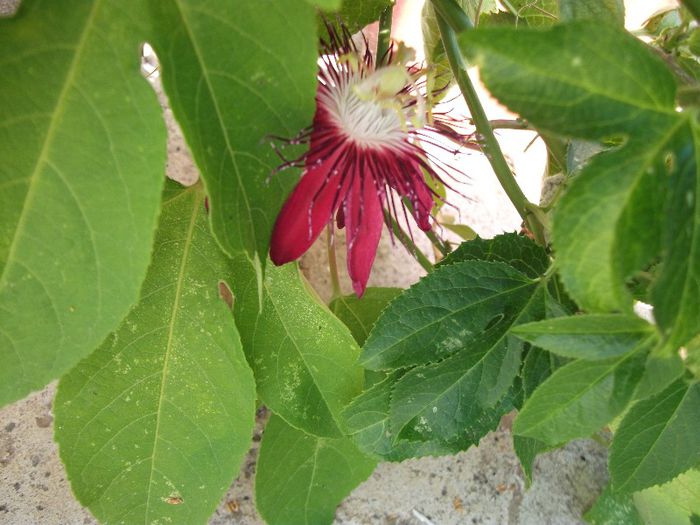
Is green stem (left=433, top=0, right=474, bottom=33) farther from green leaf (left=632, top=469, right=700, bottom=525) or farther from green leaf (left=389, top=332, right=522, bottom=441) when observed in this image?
green leaf (left=632, top=469, right=700, bottom=525)

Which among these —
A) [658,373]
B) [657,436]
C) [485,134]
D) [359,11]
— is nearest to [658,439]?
[657,436]

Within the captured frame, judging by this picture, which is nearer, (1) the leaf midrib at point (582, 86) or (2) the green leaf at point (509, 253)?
(1) the leaf midrib at point (582, 86)

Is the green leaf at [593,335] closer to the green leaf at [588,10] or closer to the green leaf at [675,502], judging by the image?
the green leaf at [588,10]

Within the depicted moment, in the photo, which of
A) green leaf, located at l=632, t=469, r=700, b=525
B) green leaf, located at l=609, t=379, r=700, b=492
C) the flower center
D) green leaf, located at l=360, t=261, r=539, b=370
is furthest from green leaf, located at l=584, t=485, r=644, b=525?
the flower center

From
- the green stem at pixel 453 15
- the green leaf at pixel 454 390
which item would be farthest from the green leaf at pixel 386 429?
the green stem at pixel 453 15

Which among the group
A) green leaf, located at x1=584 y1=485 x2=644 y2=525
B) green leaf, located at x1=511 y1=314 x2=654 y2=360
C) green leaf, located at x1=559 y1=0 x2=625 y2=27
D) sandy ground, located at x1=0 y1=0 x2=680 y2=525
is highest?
green leaf, located at x1=559 y1=0 x2=625 y2=27
